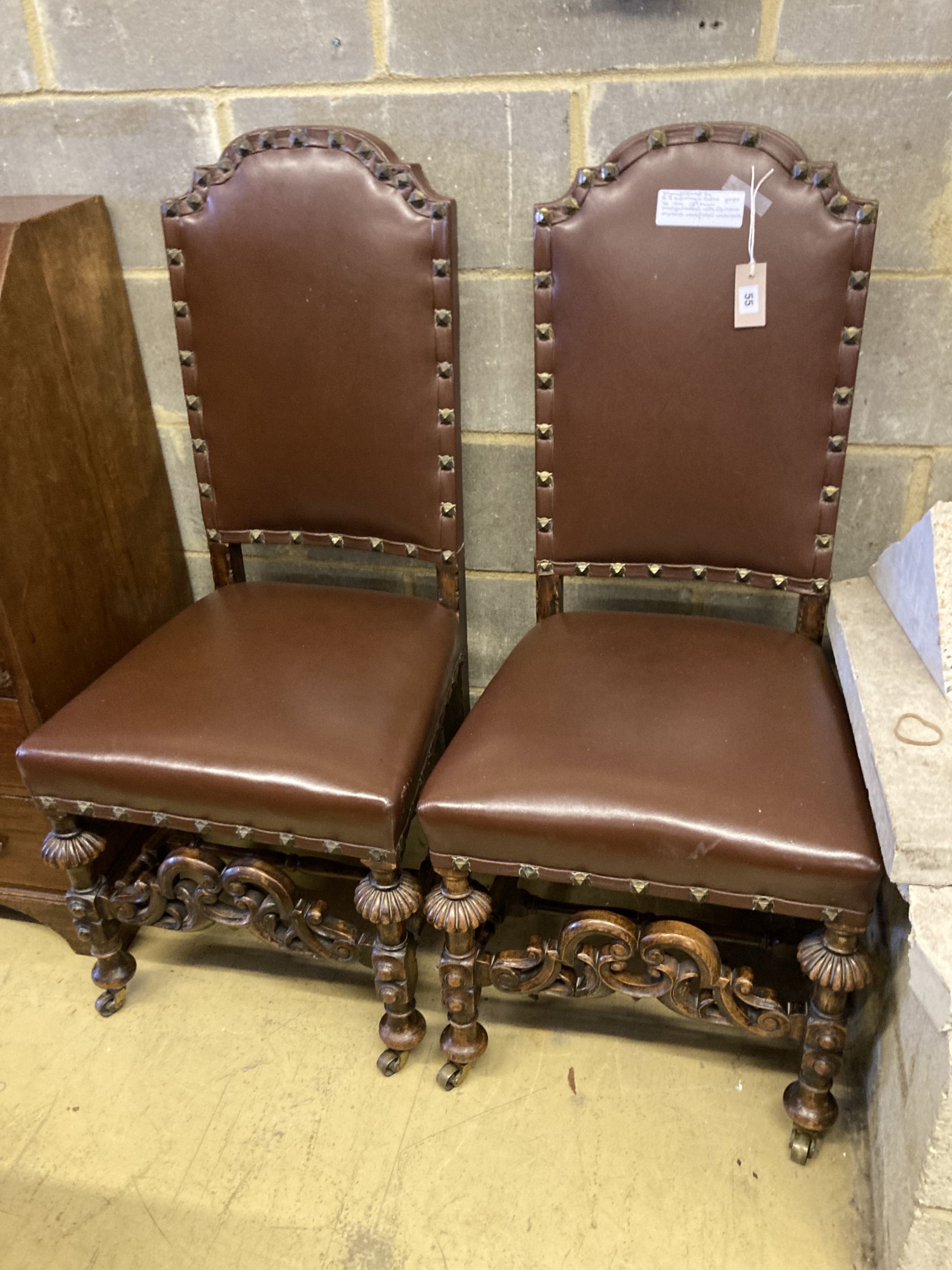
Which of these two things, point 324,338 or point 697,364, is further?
point 324,338

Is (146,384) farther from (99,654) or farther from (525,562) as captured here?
(525,562)

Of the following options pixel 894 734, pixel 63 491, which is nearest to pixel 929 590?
pixel 894 734


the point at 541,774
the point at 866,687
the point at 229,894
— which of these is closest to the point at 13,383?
the point at 229,894

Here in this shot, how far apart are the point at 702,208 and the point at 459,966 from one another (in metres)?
1.05

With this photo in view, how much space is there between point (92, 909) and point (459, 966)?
1.88ft

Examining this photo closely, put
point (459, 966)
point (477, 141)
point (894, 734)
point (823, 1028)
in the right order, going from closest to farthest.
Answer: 1. point (894, 734)
2. point (823, 1028)
3. point (459, 966)
4. point (477, 141)

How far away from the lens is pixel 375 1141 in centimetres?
132

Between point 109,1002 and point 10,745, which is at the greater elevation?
point 10,745

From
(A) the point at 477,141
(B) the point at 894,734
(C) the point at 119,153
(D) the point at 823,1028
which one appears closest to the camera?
(B) the point at 894,734

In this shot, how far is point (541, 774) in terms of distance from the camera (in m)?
1.15

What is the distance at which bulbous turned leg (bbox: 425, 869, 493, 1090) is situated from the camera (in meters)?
1.25

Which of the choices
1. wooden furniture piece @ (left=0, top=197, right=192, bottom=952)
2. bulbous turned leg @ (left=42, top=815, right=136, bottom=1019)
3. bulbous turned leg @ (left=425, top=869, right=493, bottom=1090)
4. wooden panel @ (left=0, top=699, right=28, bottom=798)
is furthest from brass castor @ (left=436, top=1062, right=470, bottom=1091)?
wooden panel @ (left=0, top=699, right=28, bottom=798)

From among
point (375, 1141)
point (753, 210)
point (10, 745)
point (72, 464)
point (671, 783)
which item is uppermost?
point (753, 210)

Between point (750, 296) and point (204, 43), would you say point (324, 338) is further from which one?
point (750, 296)
